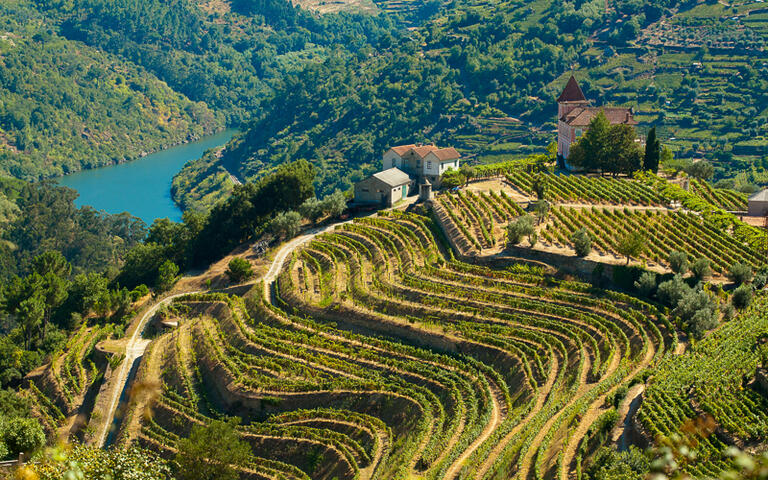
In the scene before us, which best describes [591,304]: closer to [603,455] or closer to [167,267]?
[603,455]

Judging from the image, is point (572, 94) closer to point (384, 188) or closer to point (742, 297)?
point (384, 188)

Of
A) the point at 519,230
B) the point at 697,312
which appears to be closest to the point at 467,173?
the point at 519,230

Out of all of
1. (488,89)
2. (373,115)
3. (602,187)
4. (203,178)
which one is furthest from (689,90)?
(203,178)

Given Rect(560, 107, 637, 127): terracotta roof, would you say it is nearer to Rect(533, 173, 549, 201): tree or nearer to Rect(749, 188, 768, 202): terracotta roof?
Rect(533, 173, 549, 201): tree

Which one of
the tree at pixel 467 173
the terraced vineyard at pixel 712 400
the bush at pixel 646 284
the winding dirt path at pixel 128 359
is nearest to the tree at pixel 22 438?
the winding dirt path at pixel 128 359

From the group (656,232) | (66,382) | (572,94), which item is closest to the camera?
(656,232)
